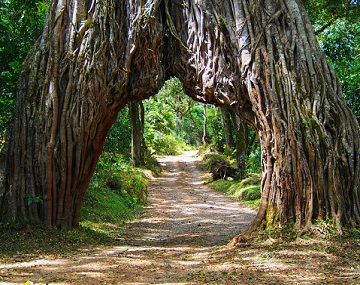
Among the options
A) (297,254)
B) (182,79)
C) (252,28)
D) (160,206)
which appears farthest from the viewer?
(160,206)

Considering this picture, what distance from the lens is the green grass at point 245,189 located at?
1349 centimetres

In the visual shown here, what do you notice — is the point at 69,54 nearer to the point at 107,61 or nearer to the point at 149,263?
the point at 107,61

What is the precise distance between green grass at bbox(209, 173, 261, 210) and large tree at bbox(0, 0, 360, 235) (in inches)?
239

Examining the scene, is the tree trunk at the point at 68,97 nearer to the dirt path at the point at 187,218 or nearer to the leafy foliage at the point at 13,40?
the leafy foliage at the point at 13,40

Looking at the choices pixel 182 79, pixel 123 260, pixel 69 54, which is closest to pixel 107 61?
pixel 69 54

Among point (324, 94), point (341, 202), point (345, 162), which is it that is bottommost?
point (341, 202)

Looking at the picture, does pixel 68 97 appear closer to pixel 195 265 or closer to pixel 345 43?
pixel 195 265

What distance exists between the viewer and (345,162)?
6.20 metres

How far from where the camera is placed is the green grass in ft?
44.3

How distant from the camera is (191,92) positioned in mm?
8219

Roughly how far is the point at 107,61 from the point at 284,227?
13.7ft

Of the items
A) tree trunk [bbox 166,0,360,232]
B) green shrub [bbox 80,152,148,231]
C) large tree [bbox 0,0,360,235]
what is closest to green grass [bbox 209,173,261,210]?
green shrub [bbox 80,152,148,231]

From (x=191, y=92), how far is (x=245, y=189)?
7151mm

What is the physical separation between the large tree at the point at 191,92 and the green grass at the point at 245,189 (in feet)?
19.9
